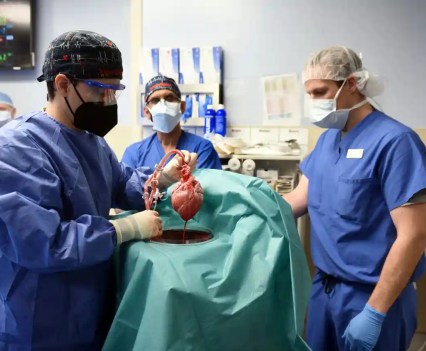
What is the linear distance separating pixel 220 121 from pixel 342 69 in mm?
1113

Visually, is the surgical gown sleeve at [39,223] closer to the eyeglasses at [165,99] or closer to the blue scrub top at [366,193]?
the blue scrub top at [366,193]

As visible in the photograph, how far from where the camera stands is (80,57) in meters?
0.93

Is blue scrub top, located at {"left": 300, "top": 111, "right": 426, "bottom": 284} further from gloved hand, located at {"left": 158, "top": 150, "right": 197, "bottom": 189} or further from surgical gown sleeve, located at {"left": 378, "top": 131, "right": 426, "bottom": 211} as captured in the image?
gloved hand, located at {"left": 158, "top": 150, "right": 197, "bottom": 189}

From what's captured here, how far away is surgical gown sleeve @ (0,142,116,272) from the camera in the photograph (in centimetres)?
78

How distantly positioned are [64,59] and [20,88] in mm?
2213

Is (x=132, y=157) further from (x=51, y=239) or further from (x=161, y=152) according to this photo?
(x=51, y=239)

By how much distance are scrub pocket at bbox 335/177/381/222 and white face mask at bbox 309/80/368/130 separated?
218 millimetres

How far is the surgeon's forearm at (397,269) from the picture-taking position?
1191 millimetres

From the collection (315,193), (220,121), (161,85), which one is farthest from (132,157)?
(315,193)

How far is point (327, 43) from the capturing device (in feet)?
7.95

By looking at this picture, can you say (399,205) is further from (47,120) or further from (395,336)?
(47,120)

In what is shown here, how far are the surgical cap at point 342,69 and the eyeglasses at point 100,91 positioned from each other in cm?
73

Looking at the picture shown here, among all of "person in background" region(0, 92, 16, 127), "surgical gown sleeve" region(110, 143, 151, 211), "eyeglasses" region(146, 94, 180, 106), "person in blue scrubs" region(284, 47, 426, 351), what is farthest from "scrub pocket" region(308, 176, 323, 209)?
"person in background" region(0, 92, 16, 127)

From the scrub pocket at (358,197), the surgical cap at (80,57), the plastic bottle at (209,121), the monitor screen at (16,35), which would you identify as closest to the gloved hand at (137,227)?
the surgical cap at (80,57)
